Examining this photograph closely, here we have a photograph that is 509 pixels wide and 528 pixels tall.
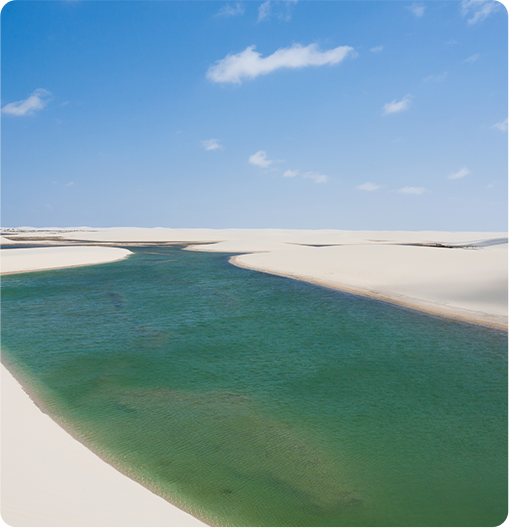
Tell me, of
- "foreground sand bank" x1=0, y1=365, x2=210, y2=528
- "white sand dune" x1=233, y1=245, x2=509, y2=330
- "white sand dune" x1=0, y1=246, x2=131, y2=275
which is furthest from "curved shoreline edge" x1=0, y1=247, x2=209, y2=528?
"white sand dune" x1=0, y1=246, x2=131, y2=275

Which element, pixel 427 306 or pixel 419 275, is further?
pixel 419 275

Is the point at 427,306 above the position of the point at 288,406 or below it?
above

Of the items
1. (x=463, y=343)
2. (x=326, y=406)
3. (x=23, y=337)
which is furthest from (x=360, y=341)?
(x=23, y=337)

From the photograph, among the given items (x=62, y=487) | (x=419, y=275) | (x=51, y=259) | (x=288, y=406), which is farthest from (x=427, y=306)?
(x=51, y=259)

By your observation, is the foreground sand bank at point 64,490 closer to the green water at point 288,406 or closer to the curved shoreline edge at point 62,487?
the curved shoreline edge at point 62,487

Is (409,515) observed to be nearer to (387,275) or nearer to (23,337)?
(23,337)

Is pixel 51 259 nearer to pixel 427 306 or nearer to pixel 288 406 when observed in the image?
pixel 427 306

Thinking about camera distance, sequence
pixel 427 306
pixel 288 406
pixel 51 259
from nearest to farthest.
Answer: pixel 288 406
pixel 427 306
pixel 51 259

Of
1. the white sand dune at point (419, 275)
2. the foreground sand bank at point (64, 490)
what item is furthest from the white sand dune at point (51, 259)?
the foreground sand bank at point (64, 490)

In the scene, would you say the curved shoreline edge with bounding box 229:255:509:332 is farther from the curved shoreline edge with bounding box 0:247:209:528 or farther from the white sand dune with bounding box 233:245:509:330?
the curved shoreline edge with bounding box 0:247:209:528
